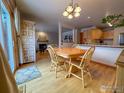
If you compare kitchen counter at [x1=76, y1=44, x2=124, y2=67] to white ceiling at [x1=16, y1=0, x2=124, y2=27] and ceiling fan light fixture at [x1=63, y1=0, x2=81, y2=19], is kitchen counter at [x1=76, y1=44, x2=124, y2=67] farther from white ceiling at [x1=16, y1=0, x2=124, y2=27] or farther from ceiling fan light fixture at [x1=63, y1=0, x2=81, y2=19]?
ceiling fan light fixture at [x1=63, y1=0, x2=81, y2=19]

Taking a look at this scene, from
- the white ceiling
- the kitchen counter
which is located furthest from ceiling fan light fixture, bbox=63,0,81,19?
the kitchen counter

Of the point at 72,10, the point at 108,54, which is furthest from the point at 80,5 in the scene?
the point at 108,54

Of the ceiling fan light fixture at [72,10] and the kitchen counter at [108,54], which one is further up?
the ceiling fan light fixture at [72,10]

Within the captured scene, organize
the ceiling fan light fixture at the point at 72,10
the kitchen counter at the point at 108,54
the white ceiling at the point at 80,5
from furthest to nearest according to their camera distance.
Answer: the kitchen counter at the point at 108,54 → the white ceiling at the point at 80,5 → the ceiling fan light fixture at the point at 72,10

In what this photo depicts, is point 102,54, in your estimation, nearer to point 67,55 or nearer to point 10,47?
point 67,55

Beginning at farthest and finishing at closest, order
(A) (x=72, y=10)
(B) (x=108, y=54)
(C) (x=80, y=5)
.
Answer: (B) (x=108, y=54) → (C) (x=80, y=5) → (A) (x=72, y=10)

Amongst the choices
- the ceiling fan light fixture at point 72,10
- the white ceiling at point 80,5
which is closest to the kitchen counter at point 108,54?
the white ceiling at point 80,5

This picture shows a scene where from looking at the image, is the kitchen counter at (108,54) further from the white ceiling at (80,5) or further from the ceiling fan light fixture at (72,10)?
the ceiling fan light fixture at (72,10)

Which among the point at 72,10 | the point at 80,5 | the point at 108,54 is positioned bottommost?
the point at 108,54

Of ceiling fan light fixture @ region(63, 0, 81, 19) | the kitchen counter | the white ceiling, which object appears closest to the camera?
ceiling fan light fixture @ region(63, 0, 81, 19)

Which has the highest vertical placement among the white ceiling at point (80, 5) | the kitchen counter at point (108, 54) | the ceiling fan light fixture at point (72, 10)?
the white ceiling at point (80, 5)

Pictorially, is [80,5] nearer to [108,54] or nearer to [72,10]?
[72,10]

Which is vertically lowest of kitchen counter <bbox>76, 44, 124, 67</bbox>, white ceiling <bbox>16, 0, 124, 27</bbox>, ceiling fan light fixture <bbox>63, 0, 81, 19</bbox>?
kitchen counter <bbox>76, 44, 124, 67</bbox>

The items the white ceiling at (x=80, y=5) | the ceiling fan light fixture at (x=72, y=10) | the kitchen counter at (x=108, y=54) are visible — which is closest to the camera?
the ceiling fan light fixture at (x=72, y=10)
